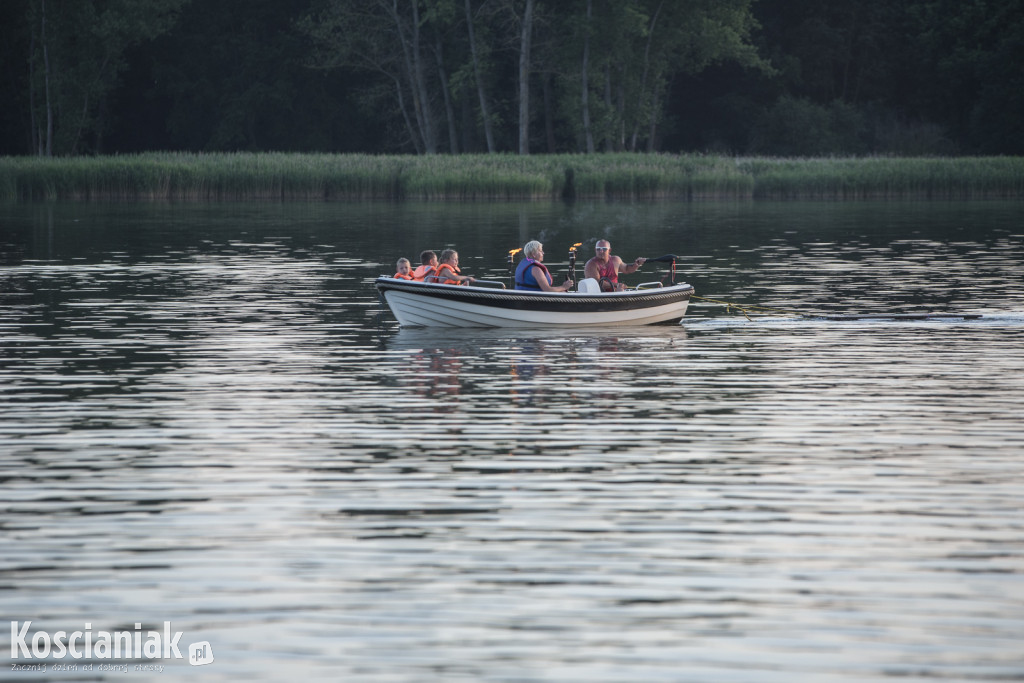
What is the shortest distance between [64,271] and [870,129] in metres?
55.1

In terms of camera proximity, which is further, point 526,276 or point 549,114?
point 549,114

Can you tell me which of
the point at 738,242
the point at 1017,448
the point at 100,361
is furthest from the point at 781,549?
the point at 738,242

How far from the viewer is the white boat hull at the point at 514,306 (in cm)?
1811

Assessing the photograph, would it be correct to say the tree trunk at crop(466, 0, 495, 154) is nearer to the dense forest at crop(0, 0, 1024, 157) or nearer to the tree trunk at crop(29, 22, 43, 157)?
the dense forest at crop(0, 0, 1024, 157)

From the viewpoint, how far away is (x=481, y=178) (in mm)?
49344

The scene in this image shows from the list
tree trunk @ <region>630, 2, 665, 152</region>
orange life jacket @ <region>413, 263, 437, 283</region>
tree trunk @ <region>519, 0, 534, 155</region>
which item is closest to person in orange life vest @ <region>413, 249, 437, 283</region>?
orange life jacket @ <region>413, 263, 437, 283</region>

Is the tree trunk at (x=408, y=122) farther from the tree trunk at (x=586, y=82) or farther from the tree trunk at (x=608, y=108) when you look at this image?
the tree trunk at (x=608, y=108)

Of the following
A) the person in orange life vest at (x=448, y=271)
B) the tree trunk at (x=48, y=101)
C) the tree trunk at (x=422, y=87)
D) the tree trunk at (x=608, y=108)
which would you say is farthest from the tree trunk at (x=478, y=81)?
the person in orange life vest at (x=448, y=271)

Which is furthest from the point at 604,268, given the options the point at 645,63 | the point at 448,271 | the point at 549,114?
the point at 549,114

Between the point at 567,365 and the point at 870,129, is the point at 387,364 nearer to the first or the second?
the point at 567,365

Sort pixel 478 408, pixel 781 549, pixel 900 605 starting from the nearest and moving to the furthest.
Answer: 1. pixel 900 605
2. pixel 781 549
3. pixel 478 408

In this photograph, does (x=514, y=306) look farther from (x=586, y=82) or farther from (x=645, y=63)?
(x=645, y=63)

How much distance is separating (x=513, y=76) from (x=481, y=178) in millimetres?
25622

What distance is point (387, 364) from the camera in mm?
15734
